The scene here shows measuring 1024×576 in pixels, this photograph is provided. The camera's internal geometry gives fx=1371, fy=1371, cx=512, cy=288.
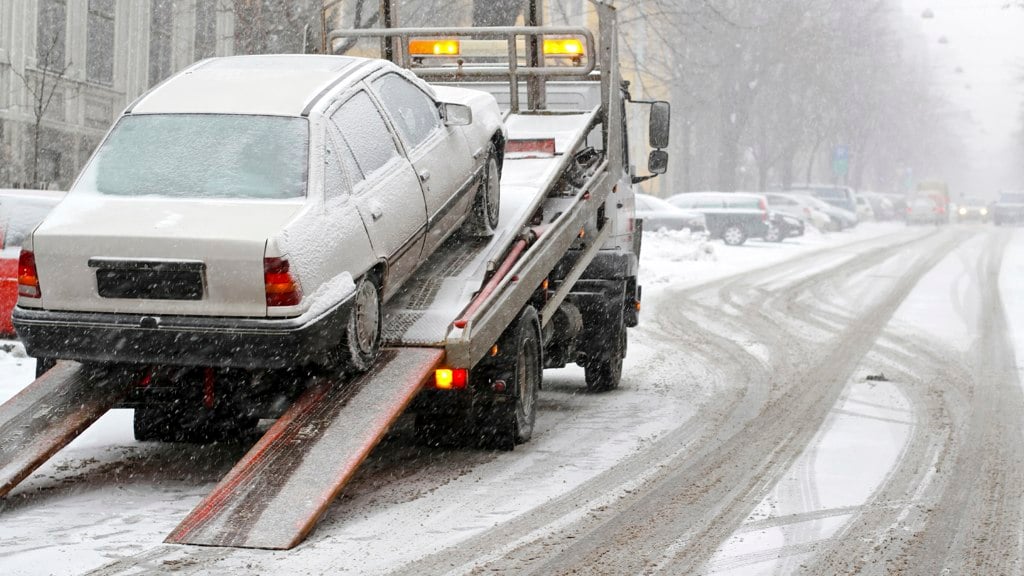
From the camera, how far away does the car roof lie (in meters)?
7.50

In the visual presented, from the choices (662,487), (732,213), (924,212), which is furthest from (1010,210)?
(662,487)

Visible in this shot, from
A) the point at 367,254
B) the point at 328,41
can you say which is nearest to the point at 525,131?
the point at 328,41

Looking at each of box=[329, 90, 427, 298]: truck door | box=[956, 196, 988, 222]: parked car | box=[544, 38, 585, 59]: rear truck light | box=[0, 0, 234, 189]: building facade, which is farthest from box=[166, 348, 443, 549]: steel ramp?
box=[956, 196, 988, 222]: parked car

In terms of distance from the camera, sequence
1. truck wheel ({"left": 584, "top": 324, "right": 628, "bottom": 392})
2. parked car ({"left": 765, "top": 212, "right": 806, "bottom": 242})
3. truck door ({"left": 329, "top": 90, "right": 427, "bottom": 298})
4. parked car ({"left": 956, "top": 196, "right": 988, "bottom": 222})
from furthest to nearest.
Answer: parked car ({"left": 956, "top": 196, "right": 988, "bottom": 222})
parked car ({"left": 765, "top": 212, "right": 806, "bottom": 242})
truck wheel ({"left": 584, "top": 324, "right": 628, "bottom": 392})
truck door ({"left": 329, "top": 90, "right": 427, "bottom": 298})

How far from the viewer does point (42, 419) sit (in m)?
7.09

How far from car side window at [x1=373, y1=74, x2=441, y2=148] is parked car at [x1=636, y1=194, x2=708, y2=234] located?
25830 millimetres

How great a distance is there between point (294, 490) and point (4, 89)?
18.8m

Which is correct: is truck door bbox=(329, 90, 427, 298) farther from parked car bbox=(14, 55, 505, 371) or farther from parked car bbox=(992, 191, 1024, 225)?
parked car bbox=(992, 191, 1024, 225)

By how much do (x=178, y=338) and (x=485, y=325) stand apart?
1766 mm

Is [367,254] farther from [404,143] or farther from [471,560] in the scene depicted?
[471,560]

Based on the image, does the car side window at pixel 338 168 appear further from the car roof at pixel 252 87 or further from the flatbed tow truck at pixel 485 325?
the flatbed tow truck at pixel 485 325

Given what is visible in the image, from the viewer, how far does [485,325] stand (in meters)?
7.64

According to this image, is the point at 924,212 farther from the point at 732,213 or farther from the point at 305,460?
the point at 305,460

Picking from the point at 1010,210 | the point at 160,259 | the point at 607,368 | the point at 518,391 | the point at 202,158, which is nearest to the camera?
the point at 160,259
